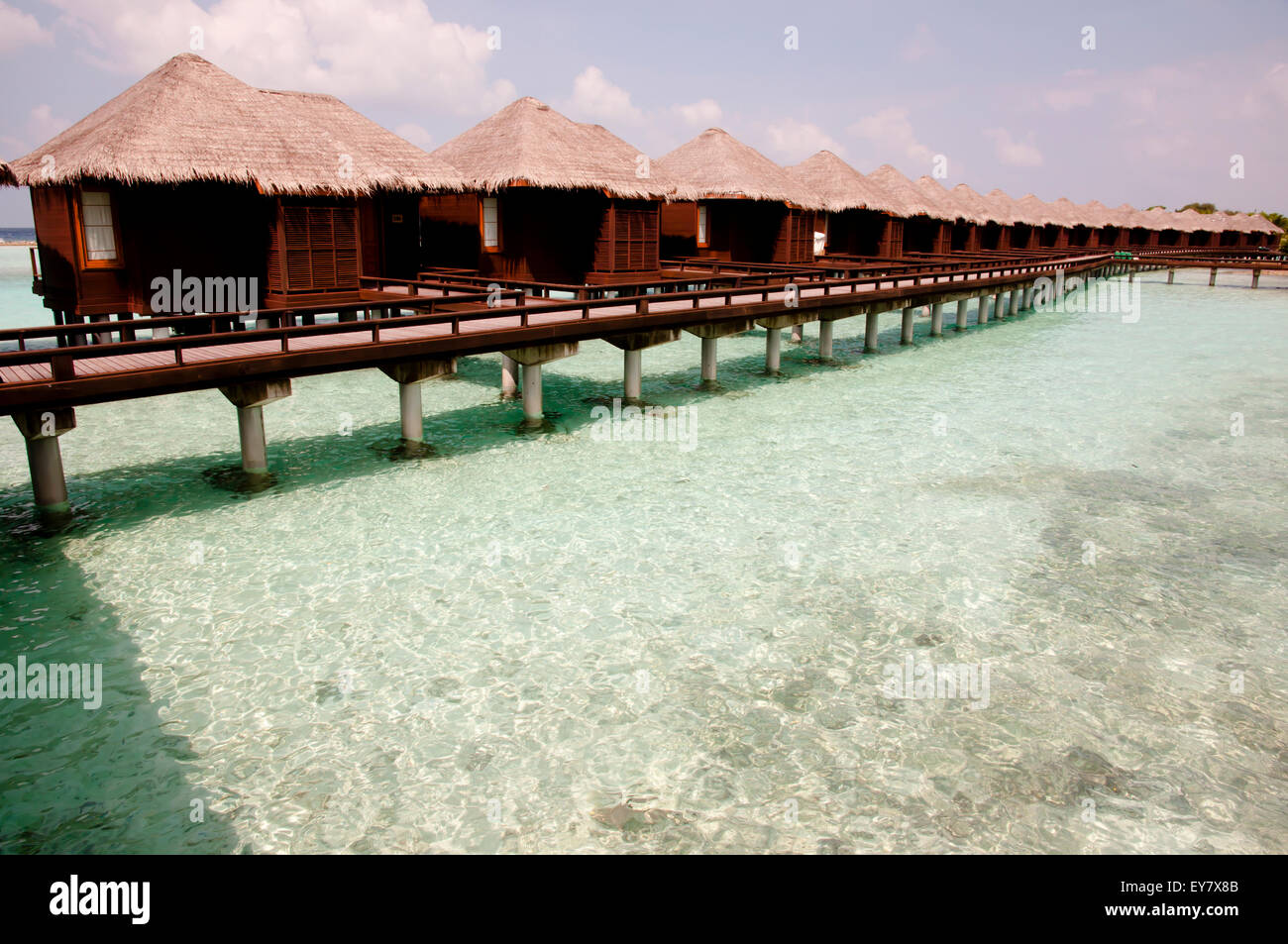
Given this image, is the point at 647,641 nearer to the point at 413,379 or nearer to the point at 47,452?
the point at 413,379

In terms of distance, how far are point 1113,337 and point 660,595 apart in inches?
1077

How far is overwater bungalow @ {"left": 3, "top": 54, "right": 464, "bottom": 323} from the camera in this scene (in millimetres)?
15461

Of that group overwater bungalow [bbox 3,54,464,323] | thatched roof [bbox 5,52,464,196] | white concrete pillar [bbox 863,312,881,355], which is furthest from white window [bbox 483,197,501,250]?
white concrete pillar [bbox 863,312,881,355]

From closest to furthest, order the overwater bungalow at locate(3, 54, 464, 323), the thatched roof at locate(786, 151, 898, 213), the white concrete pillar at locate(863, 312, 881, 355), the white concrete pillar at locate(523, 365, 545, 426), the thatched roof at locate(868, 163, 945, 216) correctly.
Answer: the white concrete pillar at locate(523, 365, 545, 426) → the overwater bungalow at locate(3, 54, 464, 323) → the white concrete pillar at locate(863, 312, 881, 355) → the thatched roof at locate(786, 151, 898, 213) → the thatched roof at locate(868, 163, 945, 216)

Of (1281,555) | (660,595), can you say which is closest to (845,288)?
(1281,555)

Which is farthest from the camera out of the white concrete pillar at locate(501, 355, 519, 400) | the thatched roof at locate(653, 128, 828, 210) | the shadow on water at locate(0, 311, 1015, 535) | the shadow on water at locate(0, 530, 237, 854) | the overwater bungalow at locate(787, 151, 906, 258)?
the overwater bungalow at locate(787, 151, 906, 258)

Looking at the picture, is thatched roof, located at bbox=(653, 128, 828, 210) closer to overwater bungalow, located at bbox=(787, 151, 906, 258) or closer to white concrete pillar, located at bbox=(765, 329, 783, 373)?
overwater bungalow, located at bbox=(787, 151, 906, 258)

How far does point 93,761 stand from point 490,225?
59.1 ft

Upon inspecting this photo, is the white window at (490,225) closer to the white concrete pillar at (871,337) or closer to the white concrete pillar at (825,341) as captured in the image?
the white concrete pillar at (825,341)

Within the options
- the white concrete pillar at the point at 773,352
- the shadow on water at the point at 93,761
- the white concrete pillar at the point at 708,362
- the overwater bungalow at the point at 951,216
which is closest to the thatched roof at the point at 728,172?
the white concrete pillar at the point at 773,352

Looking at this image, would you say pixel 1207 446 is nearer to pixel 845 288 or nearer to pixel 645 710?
pixel 845 288

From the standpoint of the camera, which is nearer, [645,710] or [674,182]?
[645,710]

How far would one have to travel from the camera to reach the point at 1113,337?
96.5 ft

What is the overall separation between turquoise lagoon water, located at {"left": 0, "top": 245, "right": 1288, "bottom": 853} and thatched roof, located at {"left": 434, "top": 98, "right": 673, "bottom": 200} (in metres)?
8.36
